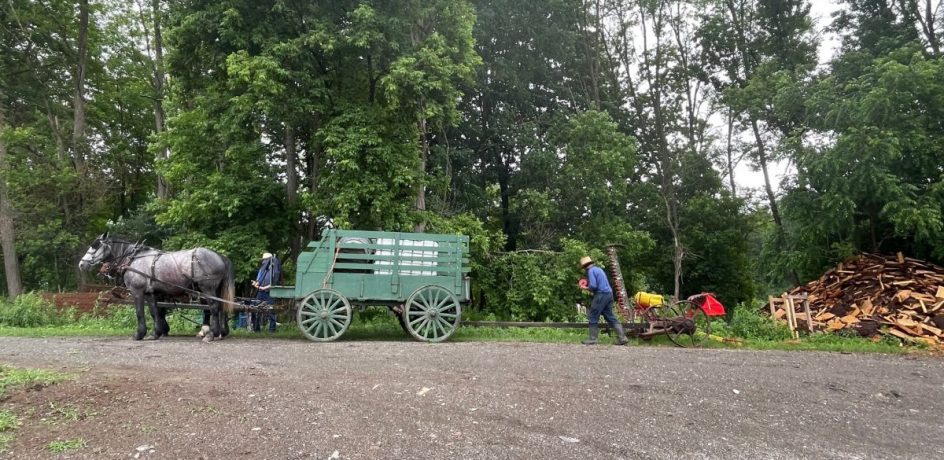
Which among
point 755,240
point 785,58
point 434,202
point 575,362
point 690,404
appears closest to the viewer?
point 690,404

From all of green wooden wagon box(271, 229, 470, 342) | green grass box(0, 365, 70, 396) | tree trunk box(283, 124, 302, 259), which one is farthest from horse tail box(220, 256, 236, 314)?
tree trunk box(283, 124, 302, 259)

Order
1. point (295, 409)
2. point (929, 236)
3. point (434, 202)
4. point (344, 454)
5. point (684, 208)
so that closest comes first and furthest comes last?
point (344, 454) < point (295, 409) < point (929, 236) < point (434, 202) < point (684, 208)

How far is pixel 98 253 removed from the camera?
925 centimetres

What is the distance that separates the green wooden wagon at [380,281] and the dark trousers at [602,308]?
215 cm

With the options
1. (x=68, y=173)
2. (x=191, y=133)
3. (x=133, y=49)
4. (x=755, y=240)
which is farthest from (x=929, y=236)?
(x=133, y=49)

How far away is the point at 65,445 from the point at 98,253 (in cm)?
678

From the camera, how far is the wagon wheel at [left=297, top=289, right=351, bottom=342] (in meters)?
8.94

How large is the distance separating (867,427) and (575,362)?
3.12 meters

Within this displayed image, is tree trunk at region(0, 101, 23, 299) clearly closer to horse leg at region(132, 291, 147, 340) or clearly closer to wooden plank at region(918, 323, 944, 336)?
horse leg at region(132, 291, 147, 340)

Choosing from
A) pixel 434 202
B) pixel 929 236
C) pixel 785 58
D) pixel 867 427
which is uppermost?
pixel 785 58

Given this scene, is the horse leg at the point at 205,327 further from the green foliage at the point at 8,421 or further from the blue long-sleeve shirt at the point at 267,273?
the green foliage at the point at 8,421

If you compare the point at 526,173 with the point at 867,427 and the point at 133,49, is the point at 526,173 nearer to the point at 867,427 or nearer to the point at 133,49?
the point at 867,427

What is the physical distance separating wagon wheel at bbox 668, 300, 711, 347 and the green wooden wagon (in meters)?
3.64

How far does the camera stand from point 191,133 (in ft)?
43.5
